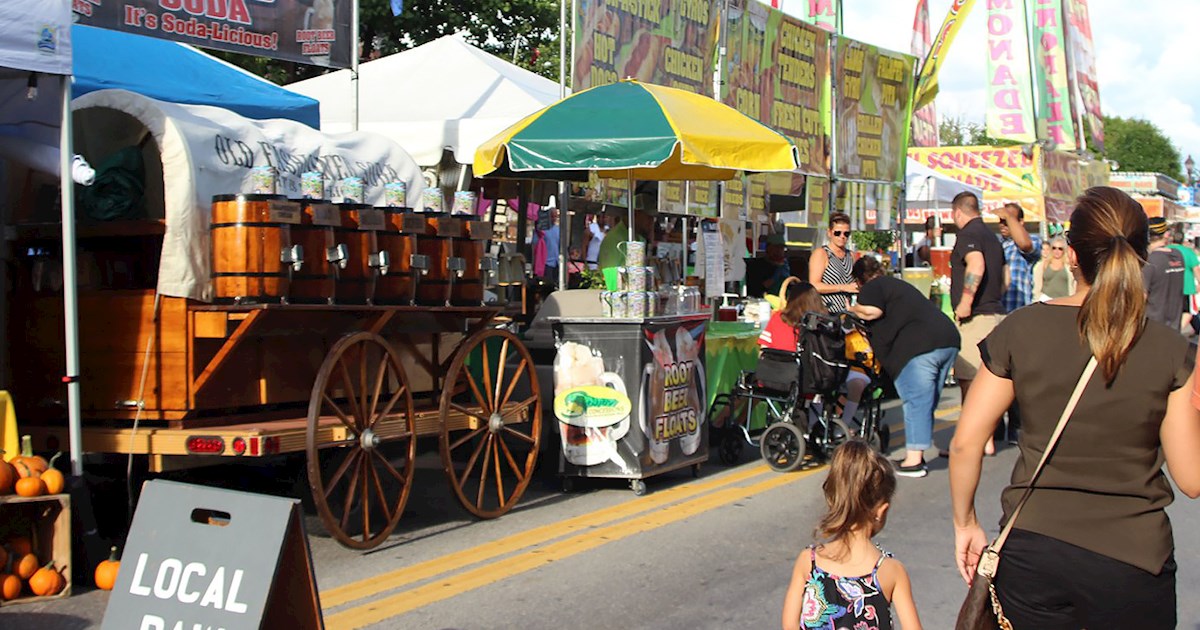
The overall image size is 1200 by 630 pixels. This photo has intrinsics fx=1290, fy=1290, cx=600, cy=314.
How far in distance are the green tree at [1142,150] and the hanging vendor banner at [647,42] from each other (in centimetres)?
8533

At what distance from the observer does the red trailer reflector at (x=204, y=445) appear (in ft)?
21.0

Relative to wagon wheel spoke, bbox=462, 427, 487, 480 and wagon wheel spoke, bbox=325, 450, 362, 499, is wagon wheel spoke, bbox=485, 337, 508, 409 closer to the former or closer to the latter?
wagon wheel spoke, bbox=462, 427, 487, 480

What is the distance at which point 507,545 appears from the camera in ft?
24.6

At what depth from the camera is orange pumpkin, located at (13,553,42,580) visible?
610cm

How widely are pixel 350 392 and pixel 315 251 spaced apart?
0.80 m

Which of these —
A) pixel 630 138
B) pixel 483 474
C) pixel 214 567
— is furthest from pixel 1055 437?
pixel 630 138

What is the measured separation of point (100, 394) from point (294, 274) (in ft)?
3.87

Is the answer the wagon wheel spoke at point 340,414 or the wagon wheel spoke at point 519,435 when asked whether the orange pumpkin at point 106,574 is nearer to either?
the wagon wheel spoke at point 340,414

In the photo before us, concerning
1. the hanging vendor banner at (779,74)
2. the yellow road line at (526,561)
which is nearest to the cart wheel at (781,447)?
the yellow road line at (526,561)

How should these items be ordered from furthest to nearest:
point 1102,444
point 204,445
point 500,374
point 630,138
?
point 630,138, point 500,374, point 204,445, point 1102,444

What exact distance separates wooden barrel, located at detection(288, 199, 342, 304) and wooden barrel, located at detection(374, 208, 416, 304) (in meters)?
0.46

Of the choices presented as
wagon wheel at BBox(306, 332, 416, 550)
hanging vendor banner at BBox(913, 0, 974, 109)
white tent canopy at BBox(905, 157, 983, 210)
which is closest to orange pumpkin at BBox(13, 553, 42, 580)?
wagon wheel at BBox(306, 332, 416, 550)

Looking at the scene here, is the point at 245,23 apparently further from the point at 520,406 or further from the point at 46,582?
the point at 46,582

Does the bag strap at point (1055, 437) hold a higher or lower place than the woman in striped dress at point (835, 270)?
lower
